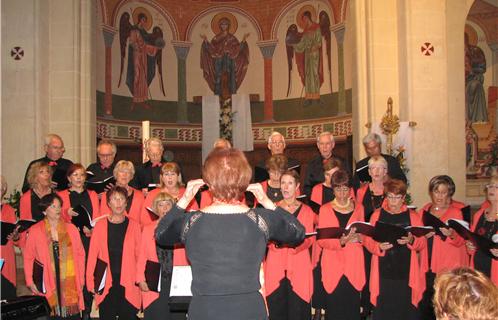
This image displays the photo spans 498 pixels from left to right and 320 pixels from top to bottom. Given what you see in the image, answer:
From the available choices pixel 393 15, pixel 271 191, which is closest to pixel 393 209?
pixel 271 191

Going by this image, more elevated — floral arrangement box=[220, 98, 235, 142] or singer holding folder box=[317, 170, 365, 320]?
floral arrangement box=[220, 98, 235, 142]

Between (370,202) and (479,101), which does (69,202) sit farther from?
(479,101)

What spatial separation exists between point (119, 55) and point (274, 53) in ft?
12.8

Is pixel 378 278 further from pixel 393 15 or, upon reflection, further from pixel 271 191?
pixel 393 15

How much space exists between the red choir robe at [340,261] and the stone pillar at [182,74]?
10.2 meters

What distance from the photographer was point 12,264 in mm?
5832

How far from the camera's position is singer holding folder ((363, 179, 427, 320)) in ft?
16.3

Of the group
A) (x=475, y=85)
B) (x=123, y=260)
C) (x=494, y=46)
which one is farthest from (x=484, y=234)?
(x=494, y=46)

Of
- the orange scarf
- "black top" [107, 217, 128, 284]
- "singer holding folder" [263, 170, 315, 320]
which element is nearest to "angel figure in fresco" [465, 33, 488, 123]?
"singer holding folder" [263, 170, 315, 320]

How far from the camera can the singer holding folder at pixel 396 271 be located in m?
4.98

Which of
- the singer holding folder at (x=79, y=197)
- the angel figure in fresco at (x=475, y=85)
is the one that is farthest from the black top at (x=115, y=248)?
the angel figure in fresco at (x=475, y=85)

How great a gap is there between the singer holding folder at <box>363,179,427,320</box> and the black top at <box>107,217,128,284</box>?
2148 millimetres

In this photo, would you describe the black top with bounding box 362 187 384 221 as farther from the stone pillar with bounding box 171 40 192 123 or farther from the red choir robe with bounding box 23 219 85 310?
the stone pillar with bounding box 171 40 192 123

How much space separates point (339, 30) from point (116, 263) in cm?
992
